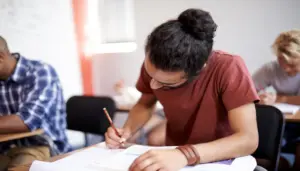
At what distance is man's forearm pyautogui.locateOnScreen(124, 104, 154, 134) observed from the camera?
1.20 meters

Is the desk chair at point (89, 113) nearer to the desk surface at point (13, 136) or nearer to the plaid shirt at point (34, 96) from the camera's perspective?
the plaid shirt at point (34, 96)

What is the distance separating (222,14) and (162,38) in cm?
249

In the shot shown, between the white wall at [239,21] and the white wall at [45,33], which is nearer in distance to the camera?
the white wall at [45,33]

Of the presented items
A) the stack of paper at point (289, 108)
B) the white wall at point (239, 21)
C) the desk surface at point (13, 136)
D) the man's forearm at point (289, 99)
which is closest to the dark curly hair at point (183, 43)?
the desk surface at point (13, 136)

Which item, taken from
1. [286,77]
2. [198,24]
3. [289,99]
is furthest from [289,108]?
[198,24]

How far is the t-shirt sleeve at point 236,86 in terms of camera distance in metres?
0.90

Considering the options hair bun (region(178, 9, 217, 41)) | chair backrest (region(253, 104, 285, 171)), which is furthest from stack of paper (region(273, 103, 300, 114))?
hair bun (region(178, 9, 217, 41))

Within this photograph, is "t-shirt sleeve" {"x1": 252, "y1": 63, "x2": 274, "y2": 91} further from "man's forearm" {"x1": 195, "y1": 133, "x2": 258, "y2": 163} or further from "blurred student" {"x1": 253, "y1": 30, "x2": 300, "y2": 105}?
"man's forearm" {"x1": 195, "y1": 133, "x2": 258, "y2": 163}

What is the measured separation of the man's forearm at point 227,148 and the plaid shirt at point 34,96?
0.99 metres

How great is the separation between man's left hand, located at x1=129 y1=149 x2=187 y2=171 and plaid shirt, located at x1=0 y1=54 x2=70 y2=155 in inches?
37.0

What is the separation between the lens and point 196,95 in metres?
1.04

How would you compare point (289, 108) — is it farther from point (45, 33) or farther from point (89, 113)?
point (45, 33)

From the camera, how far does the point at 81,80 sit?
3213 millimetres

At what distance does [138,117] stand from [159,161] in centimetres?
51
